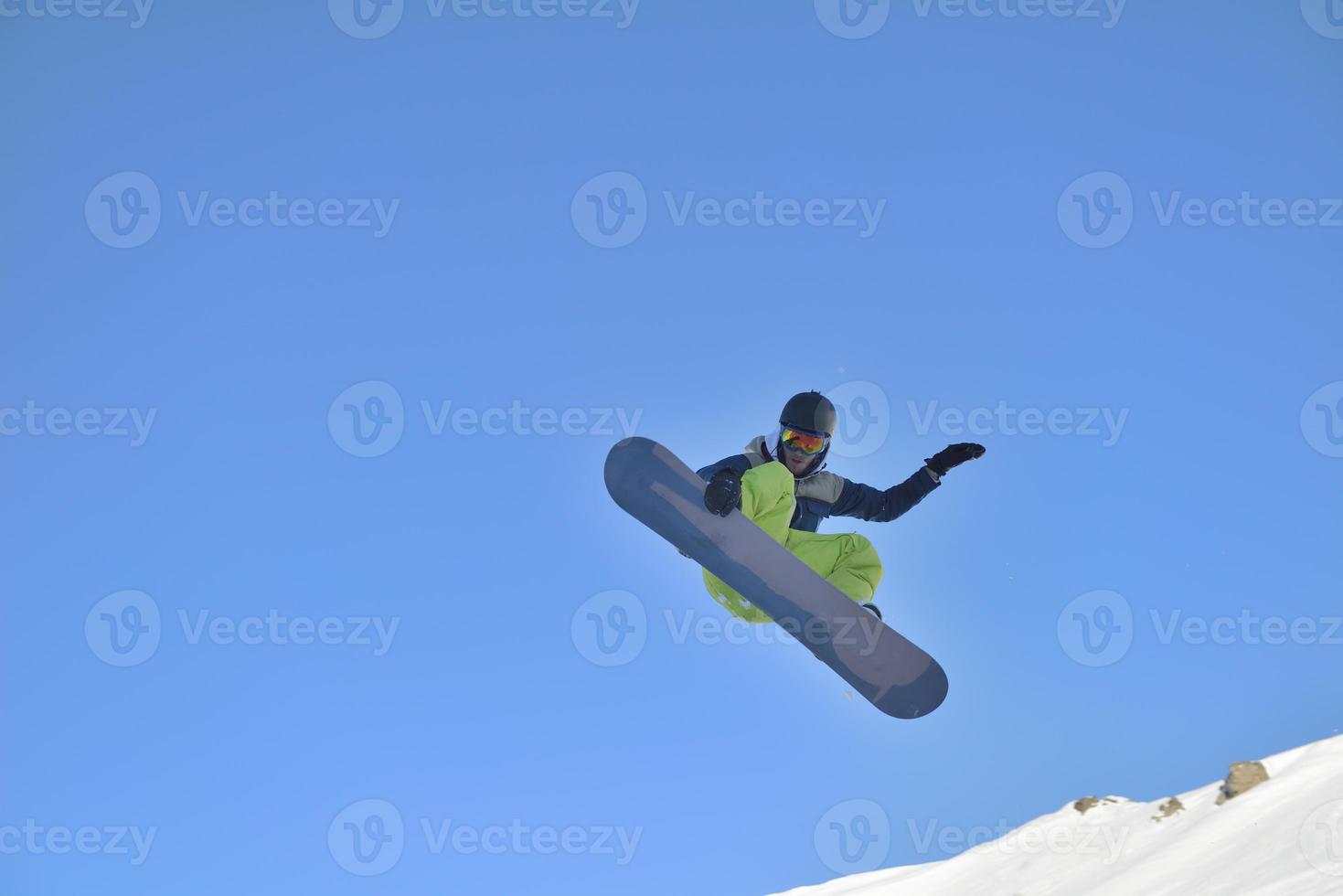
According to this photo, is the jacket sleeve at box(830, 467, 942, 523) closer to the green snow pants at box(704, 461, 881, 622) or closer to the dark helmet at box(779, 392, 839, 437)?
the green snow pants at box(704, 461, 881, 622)

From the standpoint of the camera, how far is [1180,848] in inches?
2451

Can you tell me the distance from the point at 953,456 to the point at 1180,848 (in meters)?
61.2

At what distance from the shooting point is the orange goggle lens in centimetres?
917

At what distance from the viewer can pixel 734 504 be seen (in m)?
8.64

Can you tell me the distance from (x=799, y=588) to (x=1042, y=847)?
7832 cm

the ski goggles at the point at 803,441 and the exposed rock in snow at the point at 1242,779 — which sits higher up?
the exposed rock in snow at the point at 1242,779

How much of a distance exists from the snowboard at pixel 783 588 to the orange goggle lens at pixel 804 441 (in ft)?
2.29

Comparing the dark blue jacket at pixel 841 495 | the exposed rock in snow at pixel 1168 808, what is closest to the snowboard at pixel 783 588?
the dark blue jacket at pixel 841 495

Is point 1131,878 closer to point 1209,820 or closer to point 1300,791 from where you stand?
point 1209,820

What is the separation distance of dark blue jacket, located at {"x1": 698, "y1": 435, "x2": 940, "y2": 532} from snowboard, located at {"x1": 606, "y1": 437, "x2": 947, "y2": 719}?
594 mm

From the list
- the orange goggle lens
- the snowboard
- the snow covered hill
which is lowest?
the snowboard

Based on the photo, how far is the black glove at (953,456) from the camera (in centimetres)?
922

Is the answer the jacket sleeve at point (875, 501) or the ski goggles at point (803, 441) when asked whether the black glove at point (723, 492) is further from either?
the jacket sleeve at point (875, 501)

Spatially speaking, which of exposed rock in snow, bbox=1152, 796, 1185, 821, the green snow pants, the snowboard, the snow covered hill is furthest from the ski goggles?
exposed rock in snow, bbox=1152, 796, 1185, 821
